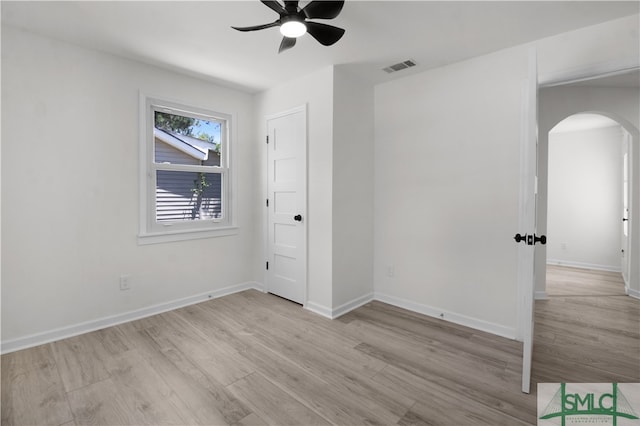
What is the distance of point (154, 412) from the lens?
1786 mm

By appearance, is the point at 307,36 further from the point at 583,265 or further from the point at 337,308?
the point at 583,265

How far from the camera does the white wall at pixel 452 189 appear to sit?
9.11 feet

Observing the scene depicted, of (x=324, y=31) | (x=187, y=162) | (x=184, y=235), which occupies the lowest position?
(x=184, y=235)

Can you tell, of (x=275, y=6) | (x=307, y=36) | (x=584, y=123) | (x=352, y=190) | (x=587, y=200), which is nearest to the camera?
(x=275, y=6)

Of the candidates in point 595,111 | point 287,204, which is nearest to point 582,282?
point 595,111

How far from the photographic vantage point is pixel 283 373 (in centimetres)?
219

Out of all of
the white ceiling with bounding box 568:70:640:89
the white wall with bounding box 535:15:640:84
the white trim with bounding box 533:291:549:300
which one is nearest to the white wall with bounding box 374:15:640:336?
the white wall with bounding box 535:15:640:84

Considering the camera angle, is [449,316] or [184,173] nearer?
[449,316]

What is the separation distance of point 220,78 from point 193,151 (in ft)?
2.98

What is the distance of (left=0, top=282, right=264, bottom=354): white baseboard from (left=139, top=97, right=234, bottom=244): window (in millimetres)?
717

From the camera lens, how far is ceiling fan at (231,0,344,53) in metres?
1.84

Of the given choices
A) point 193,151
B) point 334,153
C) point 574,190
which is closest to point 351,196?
point 334,153

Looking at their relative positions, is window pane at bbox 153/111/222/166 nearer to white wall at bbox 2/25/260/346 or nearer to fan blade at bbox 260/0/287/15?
white wall at bbox 2/25/260/346

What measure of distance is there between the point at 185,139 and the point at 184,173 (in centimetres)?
40
